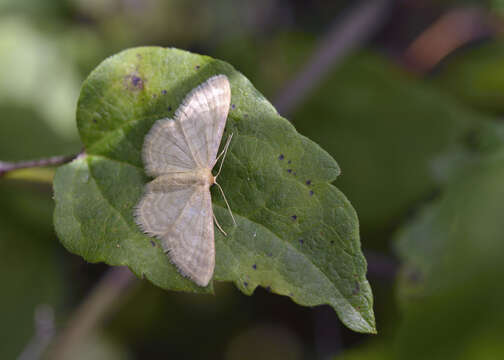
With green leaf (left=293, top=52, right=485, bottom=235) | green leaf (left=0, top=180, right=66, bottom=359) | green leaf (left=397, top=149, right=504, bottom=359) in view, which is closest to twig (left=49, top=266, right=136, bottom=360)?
green leaf (left=0, top=180, right=66, bottom=359)

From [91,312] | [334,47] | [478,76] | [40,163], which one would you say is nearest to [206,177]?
[40,163]

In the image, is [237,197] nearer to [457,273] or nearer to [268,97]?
[457,273]

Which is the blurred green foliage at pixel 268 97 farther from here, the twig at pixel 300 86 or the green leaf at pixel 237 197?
the green leaf at pixel 237 197

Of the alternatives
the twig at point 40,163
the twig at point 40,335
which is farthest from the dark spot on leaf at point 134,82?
the twig at point 40,335

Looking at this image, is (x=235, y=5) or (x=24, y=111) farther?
→ (x=235, y=5)

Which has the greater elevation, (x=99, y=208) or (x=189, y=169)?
(x=189, y=169)

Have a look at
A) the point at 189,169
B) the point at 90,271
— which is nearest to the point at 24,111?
the point at 90,271

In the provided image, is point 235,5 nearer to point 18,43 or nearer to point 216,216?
point 18,43
